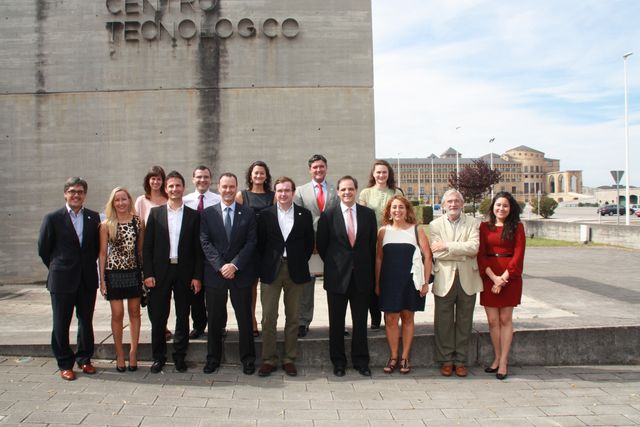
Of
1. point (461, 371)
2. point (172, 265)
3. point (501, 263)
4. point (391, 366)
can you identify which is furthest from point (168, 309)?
point (501, 263)

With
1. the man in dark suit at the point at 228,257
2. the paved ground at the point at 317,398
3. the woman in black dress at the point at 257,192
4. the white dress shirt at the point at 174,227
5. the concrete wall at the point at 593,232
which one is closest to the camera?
the paved ground at the point at 317,398

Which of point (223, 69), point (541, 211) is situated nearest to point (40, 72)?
point (223, 69)

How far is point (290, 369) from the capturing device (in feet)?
16.9

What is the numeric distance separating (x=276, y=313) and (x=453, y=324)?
71.9 inches

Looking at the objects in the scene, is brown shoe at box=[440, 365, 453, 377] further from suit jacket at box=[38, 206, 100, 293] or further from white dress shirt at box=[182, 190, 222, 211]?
suit jacket at box=[38, 206, 100, 293]

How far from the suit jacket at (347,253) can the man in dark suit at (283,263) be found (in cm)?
21

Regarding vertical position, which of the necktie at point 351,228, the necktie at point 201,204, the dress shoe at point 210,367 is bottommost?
the dress shoe at point 210,367

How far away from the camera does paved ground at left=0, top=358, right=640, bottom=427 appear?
4.09 m

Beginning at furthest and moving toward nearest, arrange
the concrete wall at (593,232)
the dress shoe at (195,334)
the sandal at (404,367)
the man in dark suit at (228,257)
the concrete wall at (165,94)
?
the concrete wall at (593,232) → the concrete wall at (165,94) → the dress shoe at (195,334) → the sandal at (404,367) → the man in dark suit at (228,257)

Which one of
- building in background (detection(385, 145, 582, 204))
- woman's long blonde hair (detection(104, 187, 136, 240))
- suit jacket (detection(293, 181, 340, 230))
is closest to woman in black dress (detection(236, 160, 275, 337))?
suit jacket (detection(293, 181, 340, 230))

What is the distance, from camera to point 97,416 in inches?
161

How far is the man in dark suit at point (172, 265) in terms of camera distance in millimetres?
5035

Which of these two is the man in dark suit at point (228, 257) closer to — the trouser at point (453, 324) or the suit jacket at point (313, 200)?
the suit jacket at point (313, 200)

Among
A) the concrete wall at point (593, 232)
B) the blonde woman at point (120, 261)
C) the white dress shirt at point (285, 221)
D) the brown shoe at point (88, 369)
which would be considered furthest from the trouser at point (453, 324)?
the concrete wall at point (593, 232)
